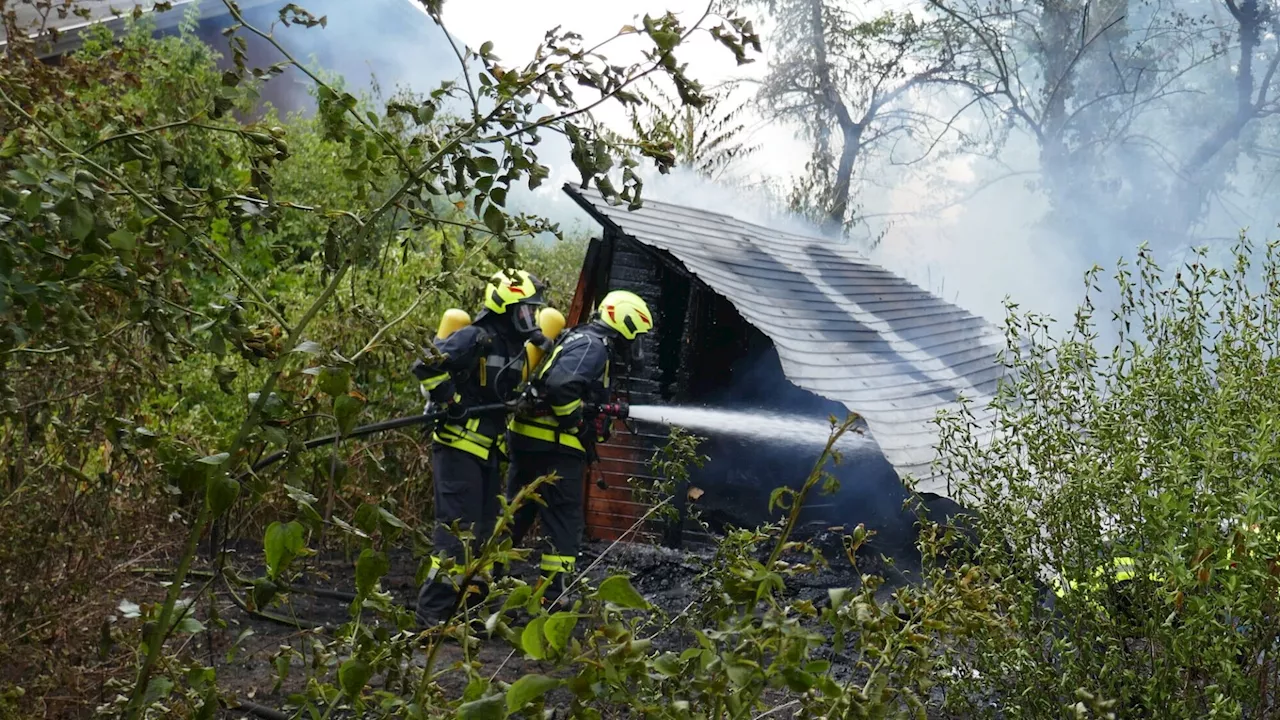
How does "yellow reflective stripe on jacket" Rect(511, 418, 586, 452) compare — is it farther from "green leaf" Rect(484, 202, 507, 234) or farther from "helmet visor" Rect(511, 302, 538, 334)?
"green leaf" Rect(484, 202, 507, 234)

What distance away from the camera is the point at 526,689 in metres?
1.12

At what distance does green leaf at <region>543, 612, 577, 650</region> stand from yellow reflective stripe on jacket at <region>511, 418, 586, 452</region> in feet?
16.5

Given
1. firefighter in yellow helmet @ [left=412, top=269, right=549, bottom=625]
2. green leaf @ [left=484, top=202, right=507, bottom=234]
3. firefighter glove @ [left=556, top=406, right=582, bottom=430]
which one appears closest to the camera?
green leaf @ [left=484, top=202, right=507, bottom=234]

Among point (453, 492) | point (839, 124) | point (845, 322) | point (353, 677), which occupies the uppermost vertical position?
point (839, 124)

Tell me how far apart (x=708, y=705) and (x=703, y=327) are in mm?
6824

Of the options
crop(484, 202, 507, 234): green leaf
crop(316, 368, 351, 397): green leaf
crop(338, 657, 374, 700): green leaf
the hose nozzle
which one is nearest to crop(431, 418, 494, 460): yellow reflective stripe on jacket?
the hose nozzle

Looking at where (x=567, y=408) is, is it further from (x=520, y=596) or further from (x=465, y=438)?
(x=520, y=596)

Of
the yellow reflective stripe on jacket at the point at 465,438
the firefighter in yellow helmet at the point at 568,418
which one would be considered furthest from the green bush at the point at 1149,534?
the yellow reflective stripe on jacket at the point at 465,438

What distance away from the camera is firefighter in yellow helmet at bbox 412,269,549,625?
5867 mm

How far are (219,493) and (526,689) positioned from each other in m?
0.47

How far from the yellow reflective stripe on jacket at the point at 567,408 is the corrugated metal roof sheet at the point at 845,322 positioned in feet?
3.50

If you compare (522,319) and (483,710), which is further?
(522,319)

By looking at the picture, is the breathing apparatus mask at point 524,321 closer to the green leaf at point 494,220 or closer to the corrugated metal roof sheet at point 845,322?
the corrugated metal roof sheet at point 845,322

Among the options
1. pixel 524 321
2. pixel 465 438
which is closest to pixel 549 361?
pixel 524 321
